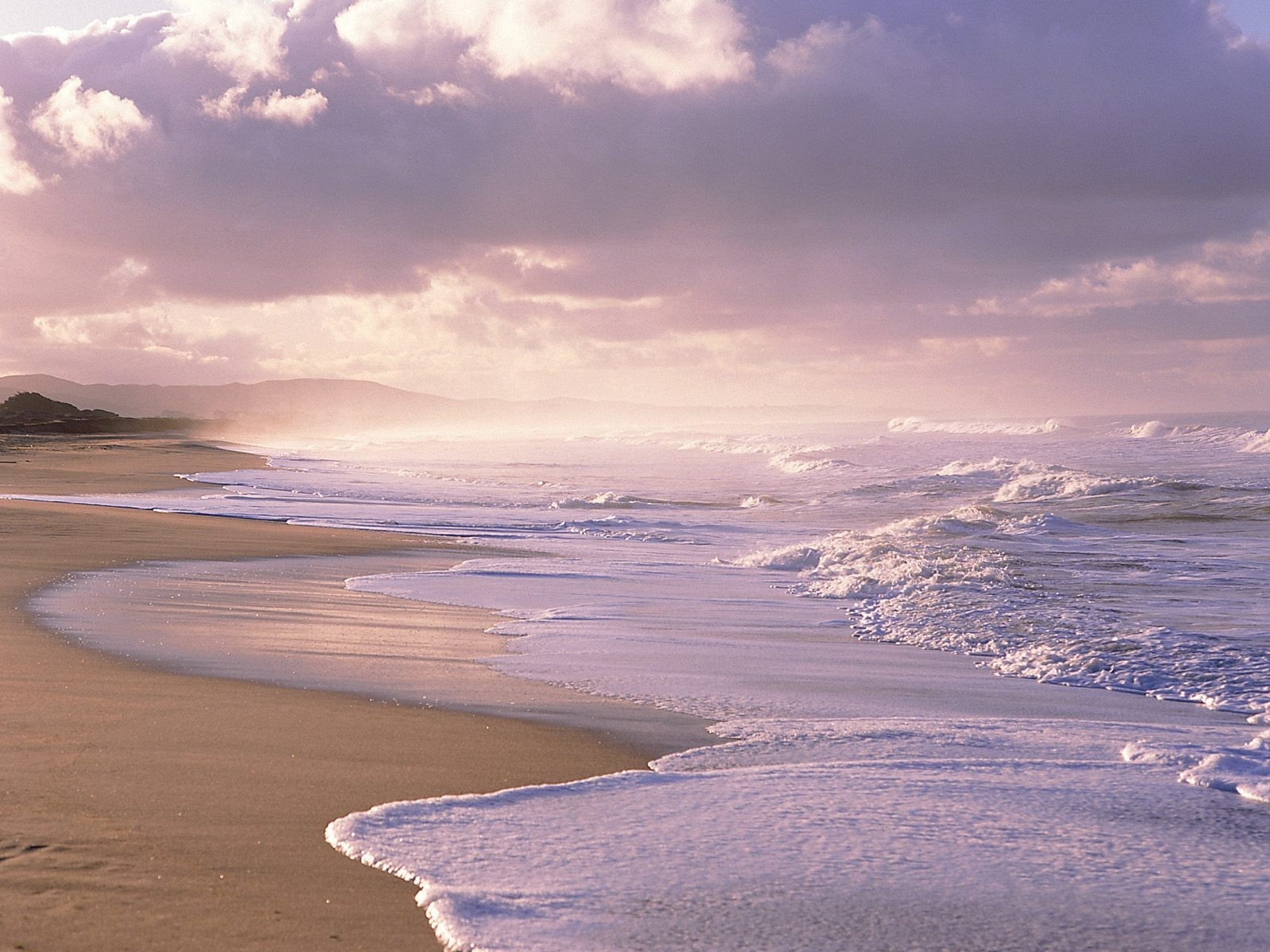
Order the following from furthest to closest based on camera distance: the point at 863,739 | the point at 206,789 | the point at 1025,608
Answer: the point at 1025,608 → the point at 863,739 → the point at 206,789

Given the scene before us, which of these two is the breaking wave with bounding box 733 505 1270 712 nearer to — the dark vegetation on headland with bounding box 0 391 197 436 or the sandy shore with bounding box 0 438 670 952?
the sandy shore with bounding box 0 438 670 952

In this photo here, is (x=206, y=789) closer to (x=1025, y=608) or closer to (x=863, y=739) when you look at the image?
(x=863, y=739)

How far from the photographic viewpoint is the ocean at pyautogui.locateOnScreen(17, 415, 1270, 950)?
345 centimetres

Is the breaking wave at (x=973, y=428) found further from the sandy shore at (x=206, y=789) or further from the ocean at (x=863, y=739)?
the sandy shore at (x=206, y=789)

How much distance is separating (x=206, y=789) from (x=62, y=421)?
292ft

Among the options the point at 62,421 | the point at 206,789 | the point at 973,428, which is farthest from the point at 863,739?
the point at 62,421

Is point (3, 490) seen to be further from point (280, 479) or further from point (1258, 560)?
point (1258, 560)

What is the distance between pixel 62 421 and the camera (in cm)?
8325

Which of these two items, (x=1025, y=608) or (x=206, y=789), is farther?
(x=1025, y=608)

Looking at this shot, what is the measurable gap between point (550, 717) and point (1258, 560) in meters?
11.9

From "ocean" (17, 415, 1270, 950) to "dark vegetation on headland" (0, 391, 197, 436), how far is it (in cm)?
6985

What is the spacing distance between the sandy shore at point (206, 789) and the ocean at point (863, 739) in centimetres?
25

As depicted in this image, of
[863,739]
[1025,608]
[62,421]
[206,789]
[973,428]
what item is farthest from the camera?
[973,428]

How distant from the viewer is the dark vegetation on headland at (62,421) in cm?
7775
